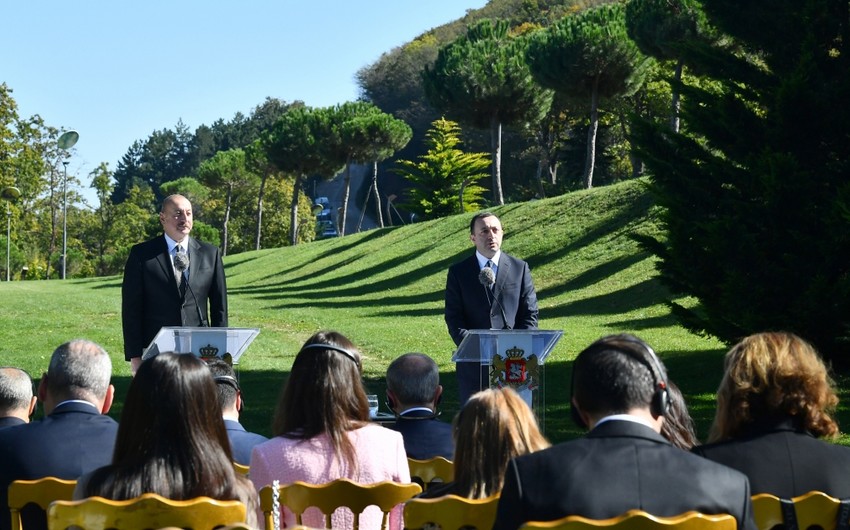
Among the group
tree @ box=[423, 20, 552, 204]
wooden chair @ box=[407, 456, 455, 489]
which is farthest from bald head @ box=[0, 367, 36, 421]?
tree @ box=[423, 20, 552, 204]

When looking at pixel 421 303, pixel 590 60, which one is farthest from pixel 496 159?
pixel 421 303

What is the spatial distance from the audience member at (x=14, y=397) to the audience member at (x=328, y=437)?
4.17 ft

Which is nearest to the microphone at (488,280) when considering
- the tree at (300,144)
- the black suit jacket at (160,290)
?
the black suit jacket at (160,290)

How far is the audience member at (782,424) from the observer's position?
13.3 feet

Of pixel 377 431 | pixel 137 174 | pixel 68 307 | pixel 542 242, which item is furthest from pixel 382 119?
pixel 137 174

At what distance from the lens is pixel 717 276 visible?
1457 centimetres

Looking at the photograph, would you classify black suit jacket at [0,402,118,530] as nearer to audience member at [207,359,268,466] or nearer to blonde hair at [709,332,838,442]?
audience member at [207,359,268,466]

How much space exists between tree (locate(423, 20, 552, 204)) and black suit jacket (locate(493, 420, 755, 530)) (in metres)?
47.0

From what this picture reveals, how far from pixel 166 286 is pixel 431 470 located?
15.1ft

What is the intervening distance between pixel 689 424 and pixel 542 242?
33.0m

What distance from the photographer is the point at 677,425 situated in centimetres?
454

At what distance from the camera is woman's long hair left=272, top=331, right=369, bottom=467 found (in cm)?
442

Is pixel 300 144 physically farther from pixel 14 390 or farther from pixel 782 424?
pixel 782 424

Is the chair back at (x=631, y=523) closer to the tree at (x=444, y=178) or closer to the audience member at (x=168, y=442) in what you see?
the audience member at (x=168, y=442)
